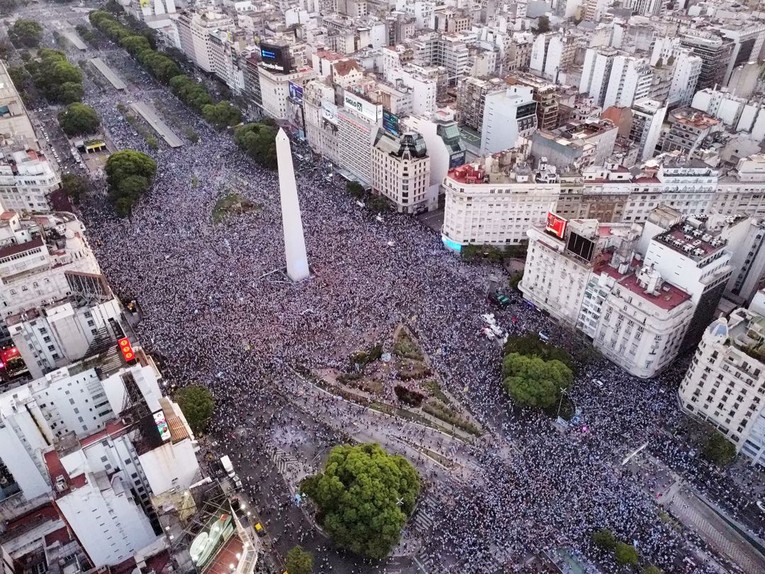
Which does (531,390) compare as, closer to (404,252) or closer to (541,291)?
(541,291)

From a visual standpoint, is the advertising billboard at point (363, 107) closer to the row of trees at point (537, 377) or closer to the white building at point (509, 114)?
the white building at point (509, 114)

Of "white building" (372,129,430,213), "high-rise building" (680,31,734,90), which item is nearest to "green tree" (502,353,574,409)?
"white building" (372,129,430,213)

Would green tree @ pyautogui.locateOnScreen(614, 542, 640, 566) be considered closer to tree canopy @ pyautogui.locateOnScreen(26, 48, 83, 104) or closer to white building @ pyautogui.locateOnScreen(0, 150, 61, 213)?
white building @ pyautogui.locateOnScreen(0, 150, 61, 213)

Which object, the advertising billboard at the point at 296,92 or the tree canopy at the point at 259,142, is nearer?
the tree canopy at the point at 259,142

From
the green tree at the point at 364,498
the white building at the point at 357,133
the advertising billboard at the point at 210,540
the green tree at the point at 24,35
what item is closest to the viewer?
the advertising billboard at the point at 210,540

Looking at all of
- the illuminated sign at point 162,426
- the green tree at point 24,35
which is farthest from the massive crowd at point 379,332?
the green tree at point 24,35
